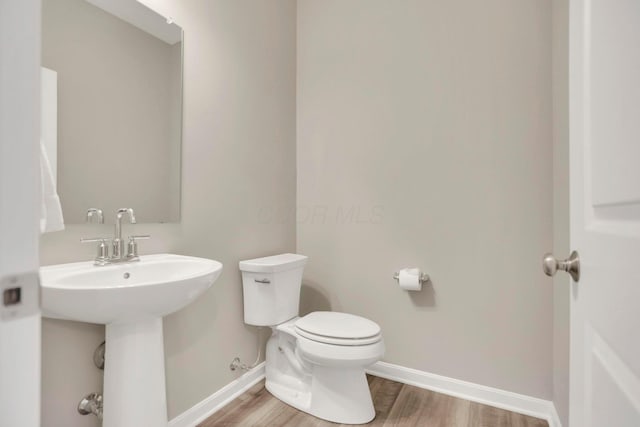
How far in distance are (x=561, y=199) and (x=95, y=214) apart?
77.6 inches

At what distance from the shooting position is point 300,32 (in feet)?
7.81

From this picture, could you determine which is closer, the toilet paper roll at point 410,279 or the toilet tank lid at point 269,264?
the toilet tank lid at point 269,264

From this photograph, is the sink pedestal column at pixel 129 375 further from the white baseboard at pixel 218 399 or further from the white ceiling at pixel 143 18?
the white ceiling at pixel 143 18

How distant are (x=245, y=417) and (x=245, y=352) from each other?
0.35 metres

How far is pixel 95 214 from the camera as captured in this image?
1262mm

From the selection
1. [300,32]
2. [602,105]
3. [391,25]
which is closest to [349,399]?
[602,105]

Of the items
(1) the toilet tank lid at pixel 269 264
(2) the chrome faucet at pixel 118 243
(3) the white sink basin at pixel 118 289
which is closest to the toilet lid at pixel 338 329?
(1) the toilet tank lid at pixel 269 264

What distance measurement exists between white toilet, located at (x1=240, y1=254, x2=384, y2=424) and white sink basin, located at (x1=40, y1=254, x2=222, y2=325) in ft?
1.83

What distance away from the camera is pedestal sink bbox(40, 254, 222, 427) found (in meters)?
0.95

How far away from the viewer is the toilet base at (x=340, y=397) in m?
1.60

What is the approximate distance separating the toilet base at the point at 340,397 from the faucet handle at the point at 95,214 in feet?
3.99

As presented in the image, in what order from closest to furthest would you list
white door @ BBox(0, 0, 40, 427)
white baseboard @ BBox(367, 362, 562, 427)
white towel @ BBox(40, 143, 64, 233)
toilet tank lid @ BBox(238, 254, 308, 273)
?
white door @ BBox(0, 0, 40, 427) < white towel @ BBox(40, 143, 64, 233) < white baseboard @ BBox(367, 362, 562, 427) < toilet tank lid @ BBox(238, 254, 308, 273)

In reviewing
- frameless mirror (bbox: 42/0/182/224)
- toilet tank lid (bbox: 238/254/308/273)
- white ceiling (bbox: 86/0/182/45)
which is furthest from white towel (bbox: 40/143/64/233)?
toilet tank lid (bbox: 238/254/308/273)

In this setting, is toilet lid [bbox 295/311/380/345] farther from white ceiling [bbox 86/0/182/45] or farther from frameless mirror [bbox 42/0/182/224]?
white ceiling [bbox 86/0/182/45]
